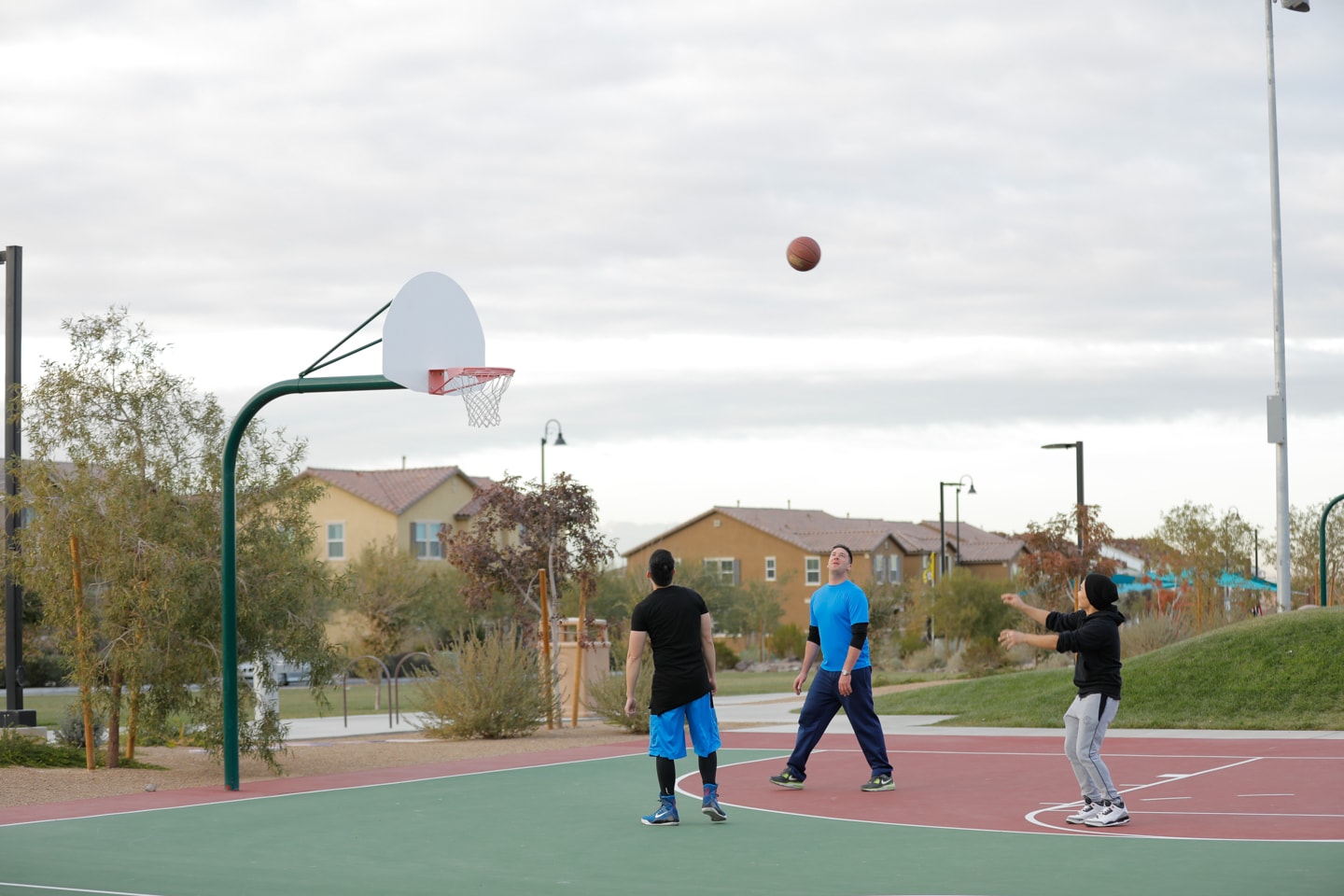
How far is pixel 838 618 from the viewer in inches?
505

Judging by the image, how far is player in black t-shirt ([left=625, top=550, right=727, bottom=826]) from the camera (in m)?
11.4

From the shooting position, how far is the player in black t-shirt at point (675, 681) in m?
11.4

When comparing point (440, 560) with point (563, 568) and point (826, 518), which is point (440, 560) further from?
point (563, 568)

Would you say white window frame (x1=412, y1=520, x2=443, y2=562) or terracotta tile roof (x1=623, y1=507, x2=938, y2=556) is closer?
white window frame (x1=412, y1=520, x2=443, y2=562)

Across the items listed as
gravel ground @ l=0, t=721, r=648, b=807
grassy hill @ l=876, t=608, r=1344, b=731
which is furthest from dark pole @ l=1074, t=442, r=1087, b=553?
gravel ground @ l=0, t=721, r=648, b=807

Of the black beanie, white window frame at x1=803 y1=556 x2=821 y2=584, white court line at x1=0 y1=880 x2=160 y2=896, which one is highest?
the black beanie

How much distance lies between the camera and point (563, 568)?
2520 centimetres

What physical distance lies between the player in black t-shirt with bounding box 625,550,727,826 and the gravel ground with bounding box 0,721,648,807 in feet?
19.8

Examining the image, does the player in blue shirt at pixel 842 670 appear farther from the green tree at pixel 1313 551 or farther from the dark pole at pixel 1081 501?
the green tree at pixel 1313 551

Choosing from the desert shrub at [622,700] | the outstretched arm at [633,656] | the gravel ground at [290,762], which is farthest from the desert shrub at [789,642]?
the outstretched arm at [633,656]

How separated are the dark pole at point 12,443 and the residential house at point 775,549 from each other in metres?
54.4

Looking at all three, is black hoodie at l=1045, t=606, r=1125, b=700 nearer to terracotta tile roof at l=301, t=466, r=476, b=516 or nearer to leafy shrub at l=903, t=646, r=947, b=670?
leafy shrub at l=903, t=646, r=947, b=670

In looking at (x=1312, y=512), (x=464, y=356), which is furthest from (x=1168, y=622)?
(x=1312, y=512)

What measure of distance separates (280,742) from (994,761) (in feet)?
25.2
